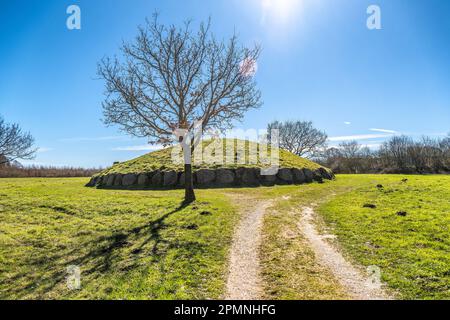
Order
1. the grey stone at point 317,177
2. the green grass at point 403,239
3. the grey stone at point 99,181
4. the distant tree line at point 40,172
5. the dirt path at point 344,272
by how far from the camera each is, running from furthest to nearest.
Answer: the distant tree line at point 40,172 → the grey stone at point 317,177 → the grey stone at point 99,181 → the green grass at point 403,239 → the dirt path at point 344,272

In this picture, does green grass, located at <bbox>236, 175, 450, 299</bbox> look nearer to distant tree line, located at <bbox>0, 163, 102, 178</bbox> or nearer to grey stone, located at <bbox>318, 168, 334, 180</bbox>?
grey stone, located at <bbox>318, 168, 334, 180</bbox>

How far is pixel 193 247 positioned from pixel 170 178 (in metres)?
18.0

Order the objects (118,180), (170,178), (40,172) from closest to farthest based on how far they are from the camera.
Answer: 1. (170,178)
2. (118,180)
3. (40,172)

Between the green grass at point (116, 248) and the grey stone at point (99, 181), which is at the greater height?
the grey stone at point (99, 181)

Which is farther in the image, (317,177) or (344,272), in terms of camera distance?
(317,177)

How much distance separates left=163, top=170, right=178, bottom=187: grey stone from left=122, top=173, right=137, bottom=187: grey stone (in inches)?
149

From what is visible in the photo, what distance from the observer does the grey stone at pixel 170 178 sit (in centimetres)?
2683

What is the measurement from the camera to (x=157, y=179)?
27500mm

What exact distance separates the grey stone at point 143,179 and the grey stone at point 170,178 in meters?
2.17

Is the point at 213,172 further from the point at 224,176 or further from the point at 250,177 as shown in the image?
the point at 250,177

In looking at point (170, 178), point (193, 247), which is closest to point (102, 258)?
point (193, 247)

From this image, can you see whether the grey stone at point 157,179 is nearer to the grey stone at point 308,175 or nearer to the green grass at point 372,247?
the green grass at point 372,247

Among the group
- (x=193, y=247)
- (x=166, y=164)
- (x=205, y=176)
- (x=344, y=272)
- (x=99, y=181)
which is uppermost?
(x=166, y=164)

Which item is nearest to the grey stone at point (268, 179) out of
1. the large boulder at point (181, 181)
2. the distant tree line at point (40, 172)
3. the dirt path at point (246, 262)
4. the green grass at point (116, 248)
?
the large boulder at point (181, 181)
